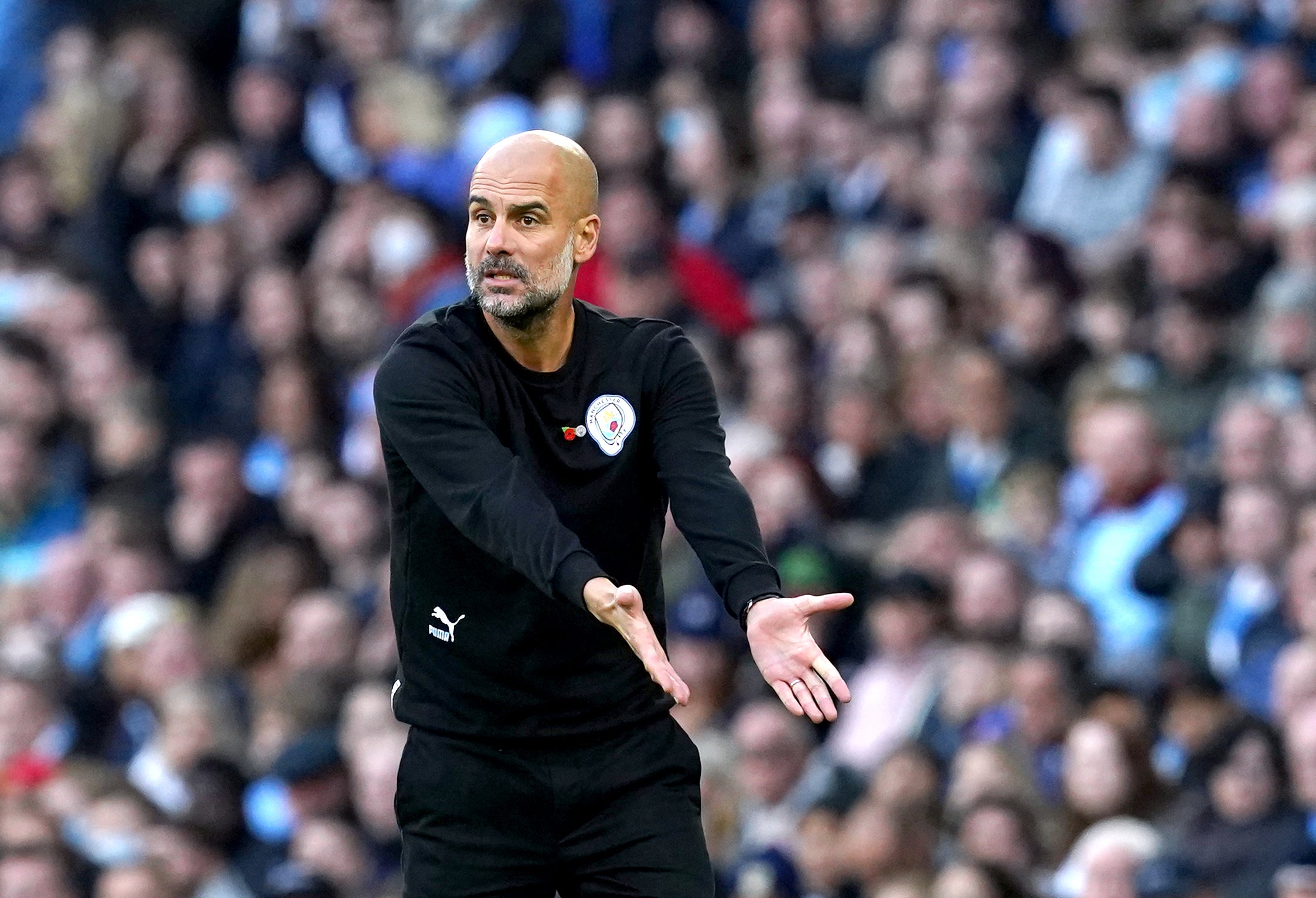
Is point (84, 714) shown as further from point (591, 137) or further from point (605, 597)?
point (605, 597)

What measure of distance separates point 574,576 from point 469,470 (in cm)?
34

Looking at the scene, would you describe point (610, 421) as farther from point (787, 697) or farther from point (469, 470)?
point (787, 697)

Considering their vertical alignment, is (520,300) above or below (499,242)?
below

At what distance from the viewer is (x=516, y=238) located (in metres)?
4.20

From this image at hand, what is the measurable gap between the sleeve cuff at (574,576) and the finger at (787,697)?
34cm

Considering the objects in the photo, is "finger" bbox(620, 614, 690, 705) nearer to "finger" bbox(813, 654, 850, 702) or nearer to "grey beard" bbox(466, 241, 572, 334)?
"finger" bbox(813, 654, 850, 702)

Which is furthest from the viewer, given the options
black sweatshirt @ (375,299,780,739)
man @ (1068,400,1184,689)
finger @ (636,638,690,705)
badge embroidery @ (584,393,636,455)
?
man @ (1068,400,1184,689)

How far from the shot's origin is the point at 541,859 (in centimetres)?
418

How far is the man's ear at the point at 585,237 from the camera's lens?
4.32 metres

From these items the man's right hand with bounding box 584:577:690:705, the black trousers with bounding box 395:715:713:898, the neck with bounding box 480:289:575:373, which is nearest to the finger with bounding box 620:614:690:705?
the man's right hand with bounding box 584:577:690:705

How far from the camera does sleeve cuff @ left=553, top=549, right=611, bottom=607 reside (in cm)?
381

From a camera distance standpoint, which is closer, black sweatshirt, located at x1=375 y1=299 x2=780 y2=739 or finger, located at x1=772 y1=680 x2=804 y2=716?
finger, located at x1=772 y1=680 x2=804 y2=716

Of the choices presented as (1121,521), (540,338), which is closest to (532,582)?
(540,338)

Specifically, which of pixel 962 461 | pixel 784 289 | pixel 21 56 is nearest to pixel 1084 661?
pixel 962 461
